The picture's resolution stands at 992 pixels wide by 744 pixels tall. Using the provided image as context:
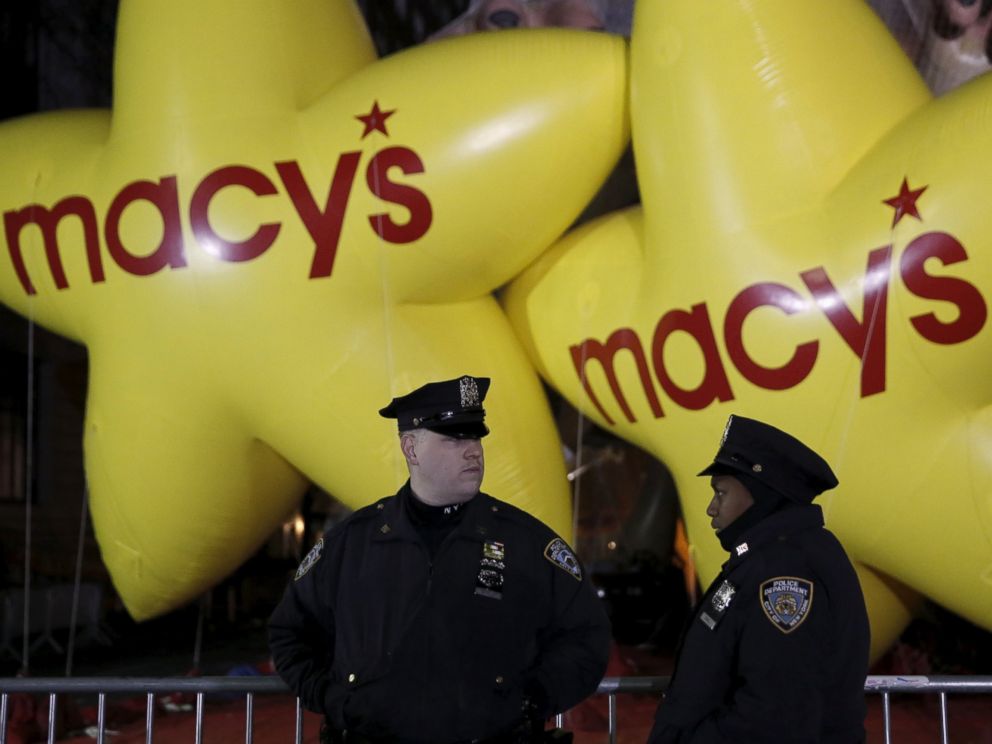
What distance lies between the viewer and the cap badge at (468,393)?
1.92 meters

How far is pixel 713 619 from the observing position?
1745mm

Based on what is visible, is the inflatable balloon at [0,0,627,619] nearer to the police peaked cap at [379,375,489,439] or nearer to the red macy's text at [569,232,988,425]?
the red macy's text at [569,232,988,425]

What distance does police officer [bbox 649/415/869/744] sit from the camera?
166 centimetres

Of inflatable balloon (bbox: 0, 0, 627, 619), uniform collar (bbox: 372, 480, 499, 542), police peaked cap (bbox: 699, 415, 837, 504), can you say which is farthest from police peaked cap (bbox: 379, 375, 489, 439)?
inflatable balloon (bbox: 0, 0, 627, 619)

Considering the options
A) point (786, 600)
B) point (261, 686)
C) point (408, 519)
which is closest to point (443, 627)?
point (408, 519)

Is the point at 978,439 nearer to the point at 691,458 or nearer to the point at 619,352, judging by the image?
the point at 691,458

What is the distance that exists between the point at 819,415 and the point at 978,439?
1.47 ft

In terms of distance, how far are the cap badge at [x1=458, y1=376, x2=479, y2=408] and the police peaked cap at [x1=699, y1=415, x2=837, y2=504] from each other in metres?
0.42

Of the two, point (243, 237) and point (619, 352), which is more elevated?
point (243, 237)

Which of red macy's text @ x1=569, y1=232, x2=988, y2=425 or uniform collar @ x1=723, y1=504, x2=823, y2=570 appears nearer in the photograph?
uniform collar @ x1=723, y1=504, x2=823, y2=570

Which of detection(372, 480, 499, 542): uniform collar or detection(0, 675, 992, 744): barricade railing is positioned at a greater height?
detection(372, 480, 499, 542): uniform collar

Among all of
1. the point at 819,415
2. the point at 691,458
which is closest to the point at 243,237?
the point at 691,458

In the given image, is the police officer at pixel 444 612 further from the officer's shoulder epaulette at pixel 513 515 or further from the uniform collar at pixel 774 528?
the uniform collar at pixel 774 528

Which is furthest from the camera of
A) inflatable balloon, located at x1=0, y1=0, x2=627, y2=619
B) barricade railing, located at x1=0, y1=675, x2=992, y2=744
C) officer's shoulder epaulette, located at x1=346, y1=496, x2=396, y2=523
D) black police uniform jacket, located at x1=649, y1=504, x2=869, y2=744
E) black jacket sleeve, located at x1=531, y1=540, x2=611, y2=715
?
inflatable balloon, located at x1=0, y1=0, x2=627, y2=619
